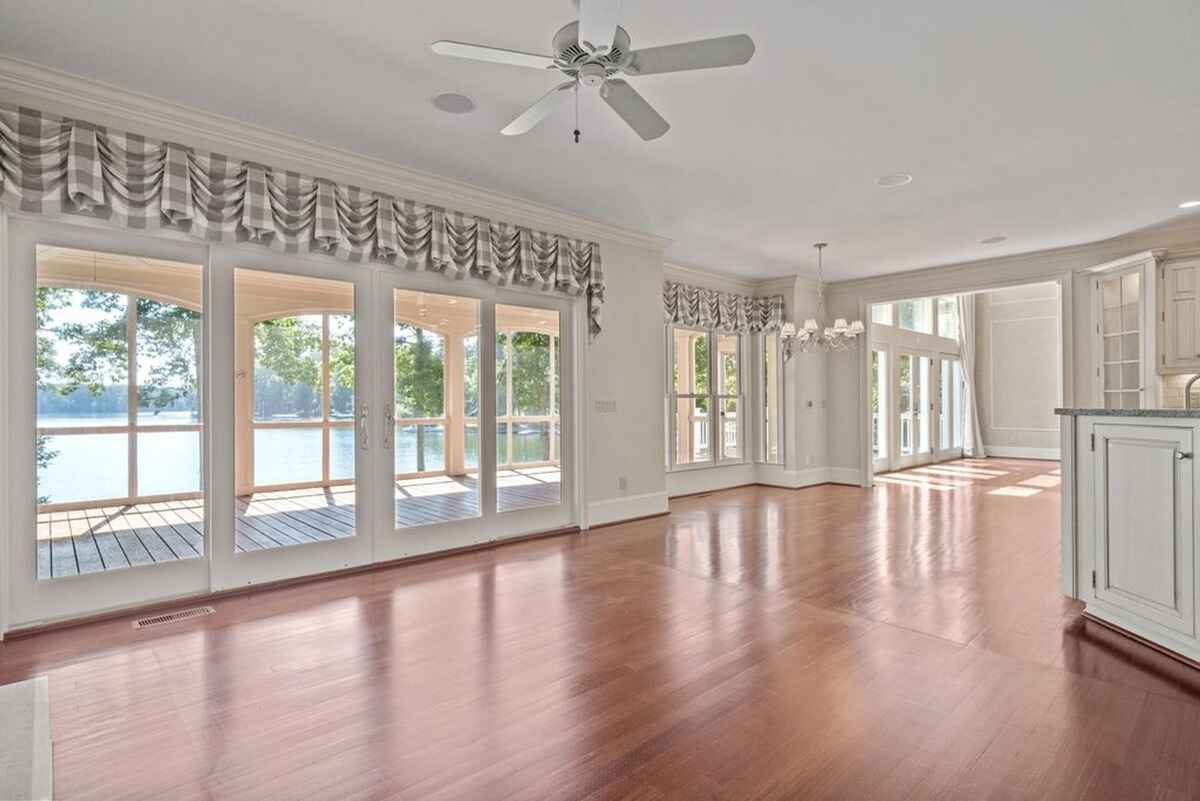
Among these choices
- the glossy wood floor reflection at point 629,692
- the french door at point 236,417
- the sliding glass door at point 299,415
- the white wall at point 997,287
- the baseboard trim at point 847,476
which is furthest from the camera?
the baseboard trim at point 847,476

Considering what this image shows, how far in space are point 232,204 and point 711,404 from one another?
18.9 ft

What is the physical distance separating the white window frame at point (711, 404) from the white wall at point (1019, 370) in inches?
246

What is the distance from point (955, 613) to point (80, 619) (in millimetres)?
4595

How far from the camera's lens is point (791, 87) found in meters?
3.12

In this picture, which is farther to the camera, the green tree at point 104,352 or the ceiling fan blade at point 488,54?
the green tree at point 104,352

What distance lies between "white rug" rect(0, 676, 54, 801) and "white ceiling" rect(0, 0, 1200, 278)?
8.69 feet

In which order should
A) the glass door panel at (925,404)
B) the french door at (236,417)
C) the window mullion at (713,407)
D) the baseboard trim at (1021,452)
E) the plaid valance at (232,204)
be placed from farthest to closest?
the baseboard trim at (1021,452), the glass door panel at (925,404), the window mullion at (713,407), the french door at (236,417), the plaid valance at (232,204)

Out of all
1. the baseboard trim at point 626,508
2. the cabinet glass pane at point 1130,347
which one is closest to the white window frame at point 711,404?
the baseboard trim at point 626,508

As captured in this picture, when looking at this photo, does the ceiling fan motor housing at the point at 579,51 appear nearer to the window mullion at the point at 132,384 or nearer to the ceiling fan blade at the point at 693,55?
the ceiling fan blade at the point at 693,55

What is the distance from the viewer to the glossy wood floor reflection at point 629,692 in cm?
183

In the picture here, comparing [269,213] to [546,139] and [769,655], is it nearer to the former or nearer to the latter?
[546,139]

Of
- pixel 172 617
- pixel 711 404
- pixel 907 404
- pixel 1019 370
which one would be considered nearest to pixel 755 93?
pixel 172 617

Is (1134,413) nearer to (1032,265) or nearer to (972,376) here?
(1032,265)

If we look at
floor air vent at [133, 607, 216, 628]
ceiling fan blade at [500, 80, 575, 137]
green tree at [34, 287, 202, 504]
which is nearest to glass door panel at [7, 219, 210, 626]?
green tree at [34, 287, 202, 504]
